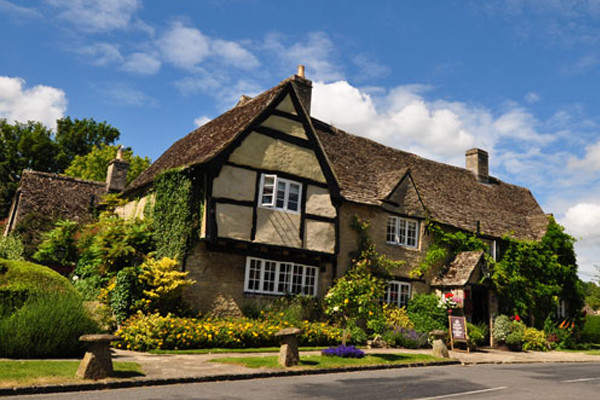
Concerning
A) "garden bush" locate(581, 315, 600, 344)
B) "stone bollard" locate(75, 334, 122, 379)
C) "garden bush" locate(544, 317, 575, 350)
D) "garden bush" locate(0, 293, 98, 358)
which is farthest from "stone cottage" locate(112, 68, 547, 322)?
"garden bush" locate(581, 315, 600, 344)

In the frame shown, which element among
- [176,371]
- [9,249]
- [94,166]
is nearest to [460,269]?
[176,371]

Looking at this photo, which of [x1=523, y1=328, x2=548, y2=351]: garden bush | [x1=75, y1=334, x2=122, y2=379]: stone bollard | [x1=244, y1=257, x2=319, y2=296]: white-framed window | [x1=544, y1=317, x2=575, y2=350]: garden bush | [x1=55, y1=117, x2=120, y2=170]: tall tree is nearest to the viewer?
[x1=75, y1=334, x2=122, y2=379]: stone bollard

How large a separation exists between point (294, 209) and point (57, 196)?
50.3 feet

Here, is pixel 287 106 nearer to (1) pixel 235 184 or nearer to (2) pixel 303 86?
(2) pixel 303 86

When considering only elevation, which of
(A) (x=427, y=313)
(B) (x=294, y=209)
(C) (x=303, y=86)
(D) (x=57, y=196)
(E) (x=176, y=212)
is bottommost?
(A) (x=427, y=313)

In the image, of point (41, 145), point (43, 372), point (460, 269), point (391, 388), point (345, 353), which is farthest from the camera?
point (41, 145)

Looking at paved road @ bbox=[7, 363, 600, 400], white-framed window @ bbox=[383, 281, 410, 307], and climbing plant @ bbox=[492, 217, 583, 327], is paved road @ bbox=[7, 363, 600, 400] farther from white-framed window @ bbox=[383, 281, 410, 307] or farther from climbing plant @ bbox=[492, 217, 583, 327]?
climbing plant @ bbox=[492, 217, 583, 327]

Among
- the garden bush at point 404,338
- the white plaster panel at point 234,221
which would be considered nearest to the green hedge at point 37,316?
the white plaster panel at point 234,221

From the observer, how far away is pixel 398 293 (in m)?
22.7

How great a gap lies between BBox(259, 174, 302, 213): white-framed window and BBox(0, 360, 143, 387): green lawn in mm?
8619

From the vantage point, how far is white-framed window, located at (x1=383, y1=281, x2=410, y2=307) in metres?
22.4

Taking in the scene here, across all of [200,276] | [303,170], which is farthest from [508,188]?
[200,276]

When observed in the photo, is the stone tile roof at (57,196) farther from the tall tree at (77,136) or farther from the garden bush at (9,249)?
the tall tree at (77,136)

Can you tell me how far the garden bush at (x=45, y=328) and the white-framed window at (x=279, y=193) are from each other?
7.80 m
